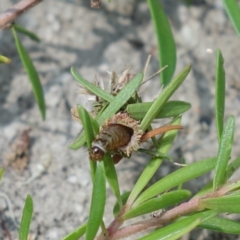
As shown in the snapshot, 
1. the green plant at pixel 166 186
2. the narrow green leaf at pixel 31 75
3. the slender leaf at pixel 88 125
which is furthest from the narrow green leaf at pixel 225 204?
the narrow green leaf at pixel 31 75

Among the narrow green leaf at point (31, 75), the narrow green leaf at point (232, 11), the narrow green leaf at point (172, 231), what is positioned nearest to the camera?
the narrow green leaf at point (172, 231)

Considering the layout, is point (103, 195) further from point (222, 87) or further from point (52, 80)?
point (52, 80)

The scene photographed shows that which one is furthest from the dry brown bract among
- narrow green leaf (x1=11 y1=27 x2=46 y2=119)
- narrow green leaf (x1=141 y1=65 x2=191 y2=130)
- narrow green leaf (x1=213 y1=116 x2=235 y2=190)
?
narrow green leaf (x1=213 y1=116 x2=235 y2=190)

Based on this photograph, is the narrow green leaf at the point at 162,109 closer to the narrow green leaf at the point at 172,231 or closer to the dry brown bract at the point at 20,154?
the narrow green leaf at the point at 172,231

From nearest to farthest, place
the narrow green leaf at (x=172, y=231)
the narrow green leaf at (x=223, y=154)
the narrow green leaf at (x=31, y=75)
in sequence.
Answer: the narrow green leaf at (x=172, y=231) < the narrow green leaf at (x=223, y=154) < the narrow green leaf at (x=31, y=75)

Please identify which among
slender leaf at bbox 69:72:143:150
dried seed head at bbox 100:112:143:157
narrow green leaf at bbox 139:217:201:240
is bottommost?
narrow green leaf at bbox 139:217:201:240

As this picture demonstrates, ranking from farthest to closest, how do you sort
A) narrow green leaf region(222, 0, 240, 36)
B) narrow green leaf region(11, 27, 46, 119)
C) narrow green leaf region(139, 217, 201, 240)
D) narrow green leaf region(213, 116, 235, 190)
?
narrow green leaf region(11, 27, 46, 119)
narrow green leaf region(222, 0, 240, 36)
narrow green leaf region(213, 116, 235, 190)
narrow green leaf region(139, 217, 201, 240)

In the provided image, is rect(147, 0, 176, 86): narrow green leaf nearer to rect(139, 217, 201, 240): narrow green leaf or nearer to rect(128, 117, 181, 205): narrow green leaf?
rect(128, 117, 181, 205): narrow green leaf
